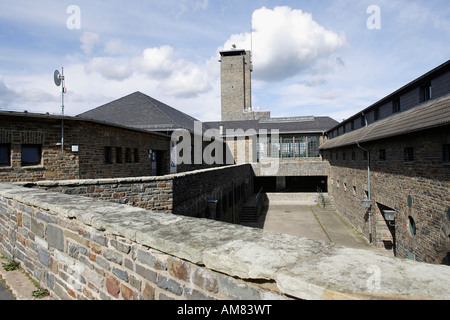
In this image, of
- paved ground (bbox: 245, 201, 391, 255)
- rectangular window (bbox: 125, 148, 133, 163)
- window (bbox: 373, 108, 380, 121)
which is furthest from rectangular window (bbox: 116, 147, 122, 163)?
window (bbox: 373, 108, 380, 121)

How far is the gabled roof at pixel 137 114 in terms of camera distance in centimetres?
1650

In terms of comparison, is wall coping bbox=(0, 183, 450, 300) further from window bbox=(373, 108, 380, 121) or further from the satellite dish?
window bbox=(373, 108, 380, 121)

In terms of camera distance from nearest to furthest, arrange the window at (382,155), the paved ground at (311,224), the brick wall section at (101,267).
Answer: the brick wall section at (101,267) < the window at (382,155) < the paved ground at (311,224)

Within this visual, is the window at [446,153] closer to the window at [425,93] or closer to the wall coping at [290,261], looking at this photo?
the window at [425,93]

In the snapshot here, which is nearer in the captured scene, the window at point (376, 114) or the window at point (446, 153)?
the window at point (446, 153)

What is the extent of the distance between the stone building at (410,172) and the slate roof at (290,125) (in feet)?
37.5

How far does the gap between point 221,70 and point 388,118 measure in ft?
119

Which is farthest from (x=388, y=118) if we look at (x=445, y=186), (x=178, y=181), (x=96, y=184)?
(x=96, y=184)

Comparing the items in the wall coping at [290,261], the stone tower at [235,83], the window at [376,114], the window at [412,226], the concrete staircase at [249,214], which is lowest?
the concrete staircase at [249,214]

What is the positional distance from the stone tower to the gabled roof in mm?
26633

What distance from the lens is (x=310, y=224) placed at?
18250mm

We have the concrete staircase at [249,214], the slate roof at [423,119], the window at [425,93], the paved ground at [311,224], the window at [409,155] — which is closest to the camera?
the slate roof at [423,119]

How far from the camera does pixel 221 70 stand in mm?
46062

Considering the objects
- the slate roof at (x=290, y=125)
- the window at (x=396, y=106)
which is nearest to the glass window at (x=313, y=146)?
the slate roof at (x=290, y=125)
